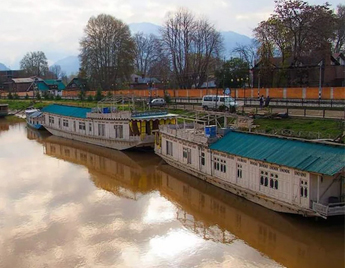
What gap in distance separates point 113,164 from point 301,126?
46.3 feet

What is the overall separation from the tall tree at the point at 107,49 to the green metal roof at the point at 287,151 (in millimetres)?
56057

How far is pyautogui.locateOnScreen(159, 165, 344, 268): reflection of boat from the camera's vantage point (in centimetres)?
1455

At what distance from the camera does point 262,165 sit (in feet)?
58.7

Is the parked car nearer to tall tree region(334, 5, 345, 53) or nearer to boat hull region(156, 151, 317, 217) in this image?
boat hull region(156, 151, 317, 217)

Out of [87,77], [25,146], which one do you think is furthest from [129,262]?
[87,77]

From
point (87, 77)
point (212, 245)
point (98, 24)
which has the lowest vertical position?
point (212, 245)

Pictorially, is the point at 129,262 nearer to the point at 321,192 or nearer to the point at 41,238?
the point at 41,238

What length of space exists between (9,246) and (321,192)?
Answer: 41.7 feet

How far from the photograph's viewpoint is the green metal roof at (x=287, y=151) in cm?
1546

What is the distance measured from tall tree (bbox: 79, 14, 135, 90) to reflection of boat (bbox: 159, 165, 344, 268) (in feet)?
184

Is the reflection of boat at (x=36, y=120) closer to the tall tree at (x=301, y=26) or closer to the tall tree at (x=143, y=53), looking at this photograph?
the tall tree at (x=301, y=26)

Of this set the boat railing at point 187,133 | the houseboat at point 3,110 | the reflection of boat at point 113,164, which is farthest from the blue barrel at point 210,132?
the houseboat at point 3,110

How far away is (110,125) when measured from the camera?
111ft

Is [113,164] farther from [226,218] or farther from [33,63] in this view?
[33,63]
